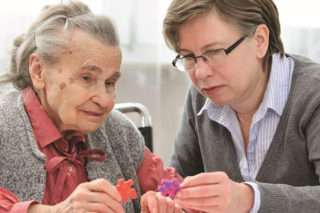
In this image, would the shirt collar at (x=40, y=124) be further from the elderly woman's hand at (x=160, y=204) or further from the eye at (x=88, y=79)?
the elderly woman's hand at (x=160, y=204)

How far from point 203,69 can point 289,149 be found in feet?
1.35

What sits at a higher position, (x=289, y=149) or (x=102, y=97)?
(x=102, y=97)

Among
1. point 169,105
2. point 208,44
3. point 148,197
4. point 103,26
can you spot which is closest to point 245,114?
point 208,44

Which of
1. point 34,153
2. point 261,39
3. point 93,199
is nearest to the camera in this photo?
point 93,199

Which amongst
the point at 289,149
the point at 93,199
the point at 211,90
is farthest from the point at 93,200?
the point at 289,149

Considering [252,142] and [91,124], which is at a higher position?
[91,124]

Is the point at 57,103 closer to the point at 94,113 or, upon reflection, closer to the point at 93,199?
the point at 94,113

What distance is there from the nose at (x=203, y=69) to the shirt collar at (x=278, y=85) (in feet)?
0.83

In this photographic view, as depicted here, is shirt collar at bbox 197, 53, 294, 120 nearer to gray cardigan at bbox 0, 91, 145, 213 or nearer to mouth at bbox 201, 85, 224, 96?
mouth at bbox 201, 85, 224, 96

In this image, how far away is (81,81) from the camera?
1329mm

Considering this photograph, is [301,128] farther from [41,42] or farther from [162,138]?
[162,138]

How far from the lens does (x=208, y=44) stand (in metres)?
1.40

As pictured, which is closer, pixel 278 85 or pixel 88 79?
pixel 88 79

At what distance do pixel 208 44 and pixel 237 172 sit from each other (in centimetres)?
52
